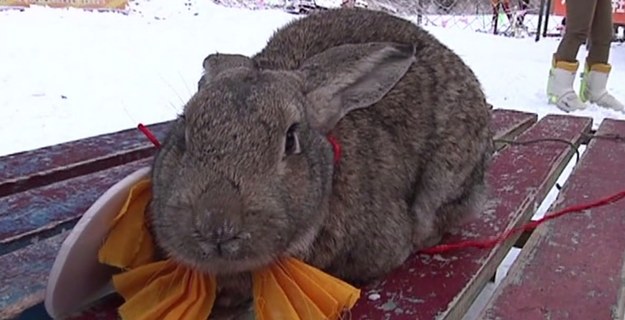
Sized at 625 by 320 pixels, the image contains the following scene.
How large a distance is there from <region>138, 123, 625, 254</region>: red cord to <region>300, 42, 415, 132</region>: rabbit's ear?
0.21 ft

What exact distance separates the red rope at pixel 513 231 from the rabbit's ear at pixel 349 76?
0.49m

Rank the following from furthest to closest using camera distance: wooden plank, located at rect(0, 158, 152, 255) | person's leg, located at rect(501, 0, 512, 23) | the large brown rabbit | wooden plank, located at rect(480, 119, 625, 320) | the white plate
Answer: person's leg, located at rect(501, 0, 512, 23), wooden plank, located at rect(0, 158, 152, 255), wooden plank, located at rect(480, 119, 625, 320), the white plate, the large brown rabbit

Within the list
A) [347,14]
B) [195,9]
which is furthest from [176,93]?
[195,9]

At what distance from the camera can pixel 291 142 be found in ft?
4.98

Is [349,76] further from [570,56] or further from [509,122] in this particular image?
[570,56]

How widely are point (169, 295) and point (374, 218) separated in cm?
49

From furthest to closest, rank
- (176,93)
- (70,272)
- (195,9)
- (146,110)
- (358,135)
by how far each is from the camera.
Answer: (195,9) < (176,93) < (146,110) < (358,135) < (70,272)

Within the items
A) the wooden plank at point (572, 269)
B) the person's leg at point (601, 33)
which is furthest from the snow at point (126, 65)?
the wooden plank at point (572, 269)

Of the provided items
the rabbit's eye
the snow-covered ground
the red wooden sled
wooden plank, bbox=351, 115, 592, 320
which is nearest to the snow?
the snow-covered ground

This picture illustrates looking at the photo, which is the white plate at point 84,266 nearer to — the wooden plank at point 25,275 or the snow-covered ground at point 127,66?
the wooden plank at point 25,275

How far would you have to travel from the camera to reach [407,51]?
1.67 metres

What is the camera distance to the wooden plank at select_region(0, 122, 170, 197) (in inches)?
88.6

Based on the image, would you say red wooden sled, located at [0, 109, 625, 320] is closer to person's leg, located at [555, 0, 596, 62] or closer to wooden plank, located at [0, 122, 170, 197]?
wooden plank, located at [0, 122, 170, 197]

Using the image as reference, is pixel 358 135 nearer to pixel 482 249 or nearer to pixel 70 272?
pixel 482 249
